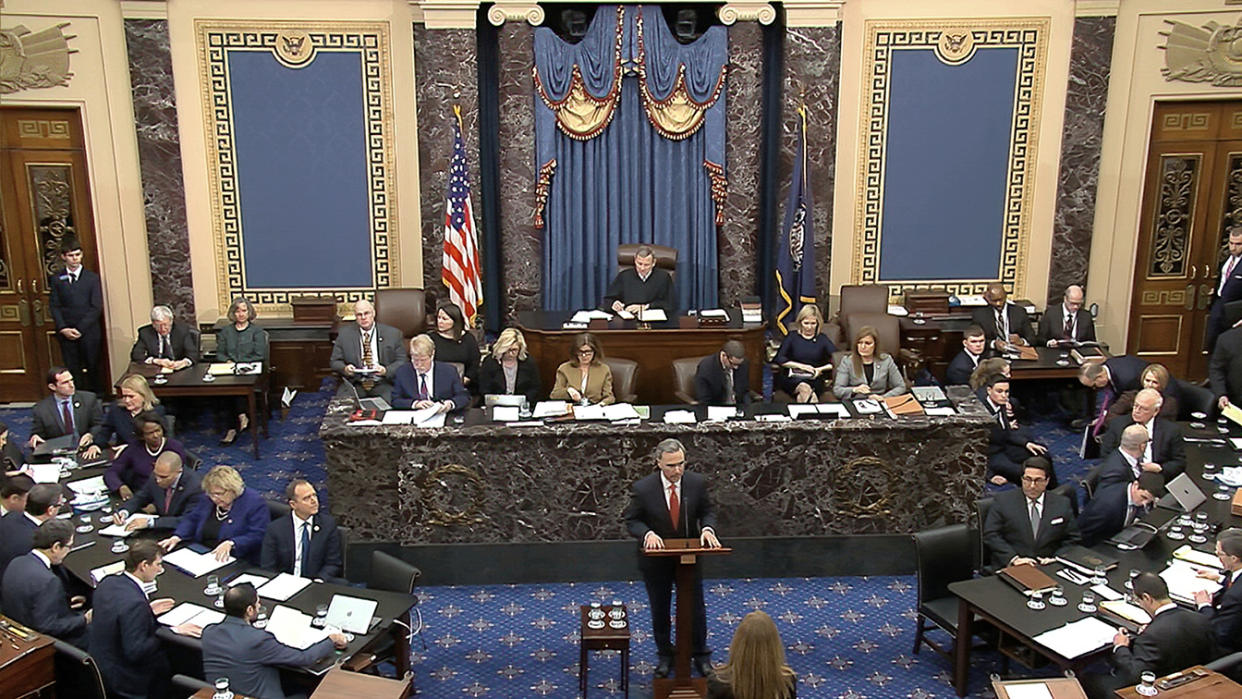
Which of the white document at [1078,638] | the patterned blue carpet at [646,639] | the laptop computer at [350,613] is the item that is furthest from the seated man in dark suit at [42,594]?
the white document at [1078,638]

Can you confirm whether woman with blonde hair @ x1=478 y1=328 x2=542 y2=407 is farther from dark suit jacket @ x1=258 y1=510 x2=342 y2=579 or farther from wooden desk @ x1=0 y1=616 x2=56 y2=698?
wooden desk @ x1=0 y1=616 x2=56 y2=698

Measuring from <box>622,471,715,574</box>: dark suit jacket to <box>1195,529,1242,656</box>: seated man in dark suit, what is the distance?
106 inches

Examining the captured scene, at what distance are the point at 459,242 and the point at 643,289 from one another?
1915 mm

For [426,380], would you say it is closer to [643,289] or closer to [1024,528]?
[643,289]

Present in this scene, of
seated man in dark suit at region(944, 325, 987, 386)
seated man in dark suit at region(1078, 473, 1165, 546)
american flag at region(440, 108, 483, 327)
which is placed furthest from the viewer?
american flag at region(440, 108, 483, 327)

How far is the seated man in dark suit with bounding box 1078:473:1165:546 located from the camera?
704 cm

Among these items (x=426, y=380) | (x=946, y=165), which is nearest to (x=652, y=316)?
(x=426, y=380)

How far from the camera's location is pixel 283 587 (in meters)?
6.40

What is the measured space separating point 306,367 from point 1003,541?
291 inches

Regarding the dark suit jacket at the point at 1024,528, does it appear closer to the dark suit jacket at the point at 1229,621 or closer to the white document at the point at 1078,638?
the white document at the point at 1078,638

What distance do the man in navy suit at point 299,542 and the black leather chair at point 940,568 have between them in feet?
11.6

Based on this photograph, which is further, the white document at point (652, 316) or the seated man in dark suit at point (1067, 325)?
the seated man in dark suit at point (1067, 325)

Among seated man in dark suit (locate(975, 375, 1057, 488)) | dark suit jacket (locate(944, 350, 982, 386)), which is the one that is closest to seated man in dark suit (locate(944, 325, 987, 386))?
dark suit jacket (locate(944, 350, 982, 386))

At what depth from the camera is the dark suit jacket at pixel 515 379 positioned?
9.23 metres
